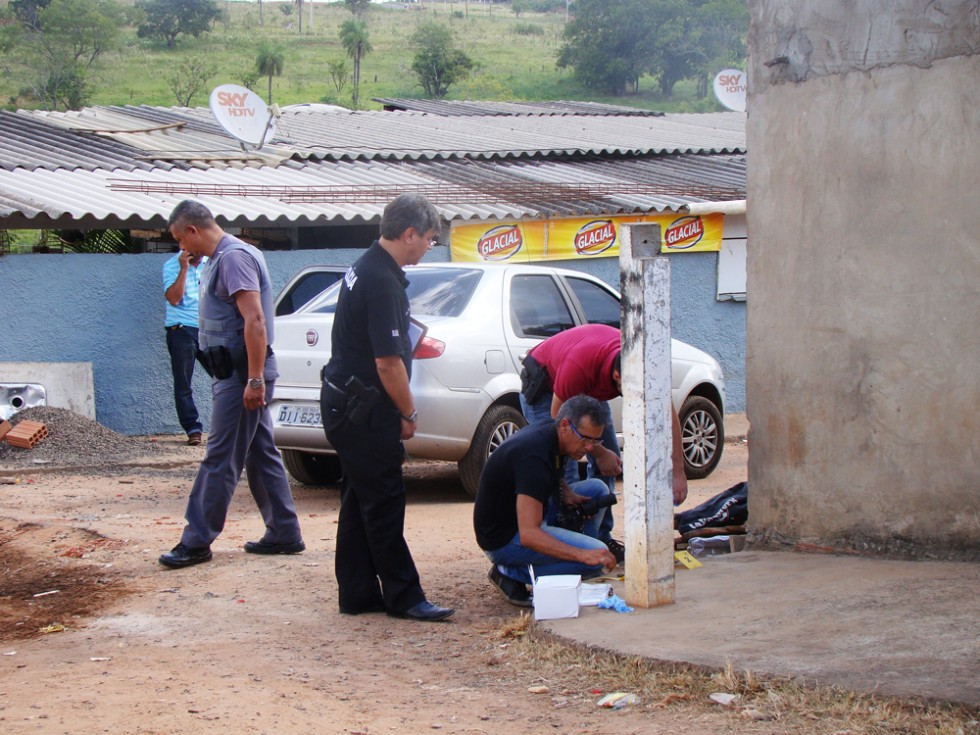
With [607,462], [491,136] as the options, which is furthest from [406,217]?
[491,136]

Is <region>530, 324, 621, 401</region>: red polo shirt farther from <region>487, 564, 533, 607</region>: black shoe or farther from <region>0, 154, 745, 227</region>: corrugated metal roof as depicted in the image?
<region>0, 154, 745, 227</region>: corrugated metal roof

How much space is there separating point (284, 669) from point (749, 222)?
3.24m

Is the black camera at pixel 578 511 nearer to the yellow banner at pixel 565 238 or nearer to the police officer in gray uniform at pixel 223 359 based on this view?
the police officer in gray uniform at pixel 223 359

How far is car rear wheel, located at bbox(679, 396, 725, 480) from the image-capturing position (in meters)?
9.71

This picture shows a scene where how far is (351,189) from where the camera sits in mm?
13133

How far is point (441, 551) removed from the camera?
686cm

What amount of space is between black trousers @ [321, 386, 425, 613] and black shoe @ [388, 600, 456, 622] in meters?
0.03

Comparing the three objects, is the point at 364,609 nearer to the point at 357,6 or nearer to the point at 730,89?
the point at 730,89

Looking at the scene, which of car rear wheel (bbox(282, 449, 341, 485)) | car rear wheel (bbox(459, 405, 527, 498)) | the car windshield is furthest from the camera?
car rear wheel (bbox(282, 449, 341, 485))

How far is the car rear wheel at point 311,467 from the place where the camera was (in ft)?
29.9

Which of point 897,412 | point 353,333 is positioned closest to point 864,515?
point 897,412

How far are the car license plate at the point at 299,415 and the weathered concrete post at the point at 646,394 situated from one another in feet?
12.0

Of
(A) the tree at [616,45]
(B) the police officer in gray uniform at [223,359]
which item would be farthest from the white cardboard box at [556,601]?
(A) the tree at [616,45]

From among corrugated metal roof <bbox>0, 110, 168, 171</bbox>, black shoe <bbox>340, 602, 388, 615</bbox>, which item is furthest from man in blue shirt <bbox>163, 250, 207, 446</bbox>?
black shoe <bbox>340, 602, 388, 615</bbox>
